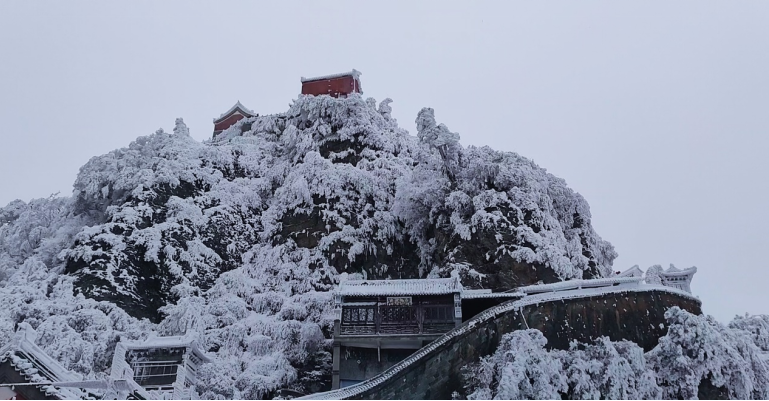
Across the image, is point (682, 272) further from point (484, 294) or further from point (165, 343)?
point (165, 343)

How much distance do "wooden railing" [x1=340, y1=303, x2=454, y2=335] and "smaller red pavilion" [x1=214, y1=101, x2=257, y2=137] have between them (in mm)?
30268

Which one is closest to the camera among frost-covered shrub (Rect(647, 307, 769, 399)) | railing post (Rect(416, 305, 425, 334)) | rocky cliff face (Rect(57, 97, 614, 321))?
frost-covered shrub (Rect(647, 307, 769, 399))

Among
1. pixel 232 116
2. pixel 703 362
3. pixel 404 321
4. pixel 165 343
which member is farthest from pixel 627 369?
pixel 232 116

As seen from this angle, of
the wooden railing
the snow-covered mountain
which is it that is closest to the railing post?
the wooden railing

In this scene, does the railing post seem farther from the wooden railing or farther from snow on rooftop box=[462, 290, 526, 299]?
snow on rooftop box=[462, 290, 526, 299]

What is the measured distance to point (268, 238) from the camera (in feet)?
120

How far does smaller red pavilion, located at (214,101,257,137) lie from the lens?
5431cm

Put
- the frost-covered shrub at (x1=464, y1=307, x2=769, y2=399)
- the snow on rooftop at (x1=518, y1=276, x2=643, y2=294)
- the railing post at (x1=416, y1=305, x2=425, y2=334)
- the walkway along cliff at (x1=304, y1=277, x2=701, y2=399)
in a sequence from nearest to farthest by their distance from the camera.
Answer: the frost-covered shrub at (x1=464, y1=307, x2=769, y2=399), the walkway along cliff at (x1=304, y1=277, x2=701, y2=399), the snow on rooftop at (x1=518, y1=276, x2=643, y2=294), the railing post at (x1=416, y1=305, x2=425, y2=334)

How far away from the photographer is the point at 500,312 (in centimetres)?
2350

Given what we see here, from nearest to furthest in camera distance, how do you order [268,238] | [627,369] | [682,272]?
[627,369]
[682,272]
[268,238]

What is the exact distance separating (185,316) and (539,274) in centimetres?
1586

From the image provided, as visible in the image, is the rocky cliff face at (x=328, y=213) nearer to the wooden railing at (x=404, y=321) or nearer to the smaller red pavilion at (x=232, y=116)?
the wooden railing at (x=404, y=321)

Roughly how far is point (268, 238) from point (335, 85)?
17401 millimetres

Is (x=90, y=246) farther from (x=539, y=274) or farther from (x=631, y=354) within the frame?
(x=631, y=354)
